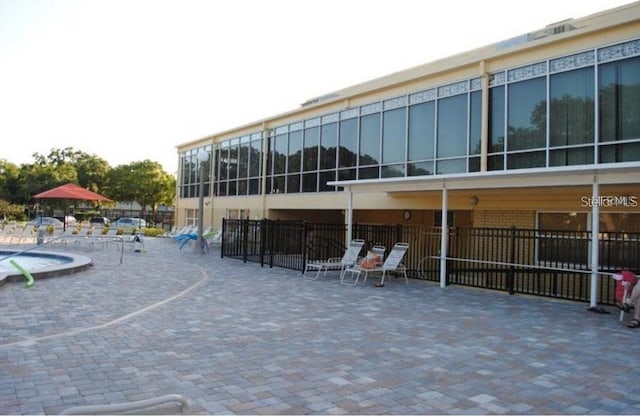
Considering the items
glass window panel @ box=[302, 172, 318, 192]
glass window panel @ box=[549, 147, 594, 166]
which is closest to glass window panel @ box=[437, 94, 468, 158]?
glass window panel @ box=[549, 147, 594, 166]

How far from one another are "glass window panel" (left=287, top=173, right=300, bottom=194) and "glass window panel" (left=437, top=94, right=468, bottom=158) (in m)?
7.75

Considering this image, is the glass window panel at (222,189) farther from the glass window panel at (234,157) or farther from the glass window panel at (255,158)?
the glass window panel at (255,158)

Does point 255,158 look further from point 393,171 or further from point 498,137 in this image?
point 498,137

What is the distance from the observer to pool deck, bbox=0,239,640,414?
4324 millimetres

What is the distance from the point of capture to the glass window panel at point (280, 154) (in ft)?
75.8

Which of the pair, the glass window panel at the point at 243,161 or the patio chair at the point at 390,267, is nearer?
the patio chair at the point at 390,267

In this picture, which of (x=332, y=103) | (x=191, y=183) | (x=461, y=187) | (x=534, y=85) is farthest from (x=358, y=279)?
(x=191, y=183)

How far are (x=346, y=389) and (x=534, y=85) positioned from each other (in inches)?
456

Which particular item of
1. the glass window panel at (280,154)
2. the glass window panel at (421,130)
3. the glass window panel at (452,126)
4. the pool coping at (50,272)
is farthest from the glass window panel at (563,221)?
the glass window panel at (280,154)

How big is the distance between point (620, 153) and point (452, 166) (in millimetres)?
4600

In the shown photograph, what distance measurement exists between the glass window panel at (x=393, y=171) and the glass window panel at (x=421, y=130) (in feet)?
1.77

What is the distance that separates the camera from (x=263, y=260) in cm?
1619

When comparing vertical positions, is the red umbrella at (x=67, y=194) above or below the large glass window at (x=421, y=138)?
below

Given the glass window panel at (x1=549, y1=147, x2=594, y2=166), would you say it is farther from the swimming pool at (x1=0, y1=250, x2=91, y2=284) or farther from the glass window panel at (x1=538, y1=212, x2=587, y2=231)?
the swimming pool at (x1=0, y1=250, x2=91, y2=284)
